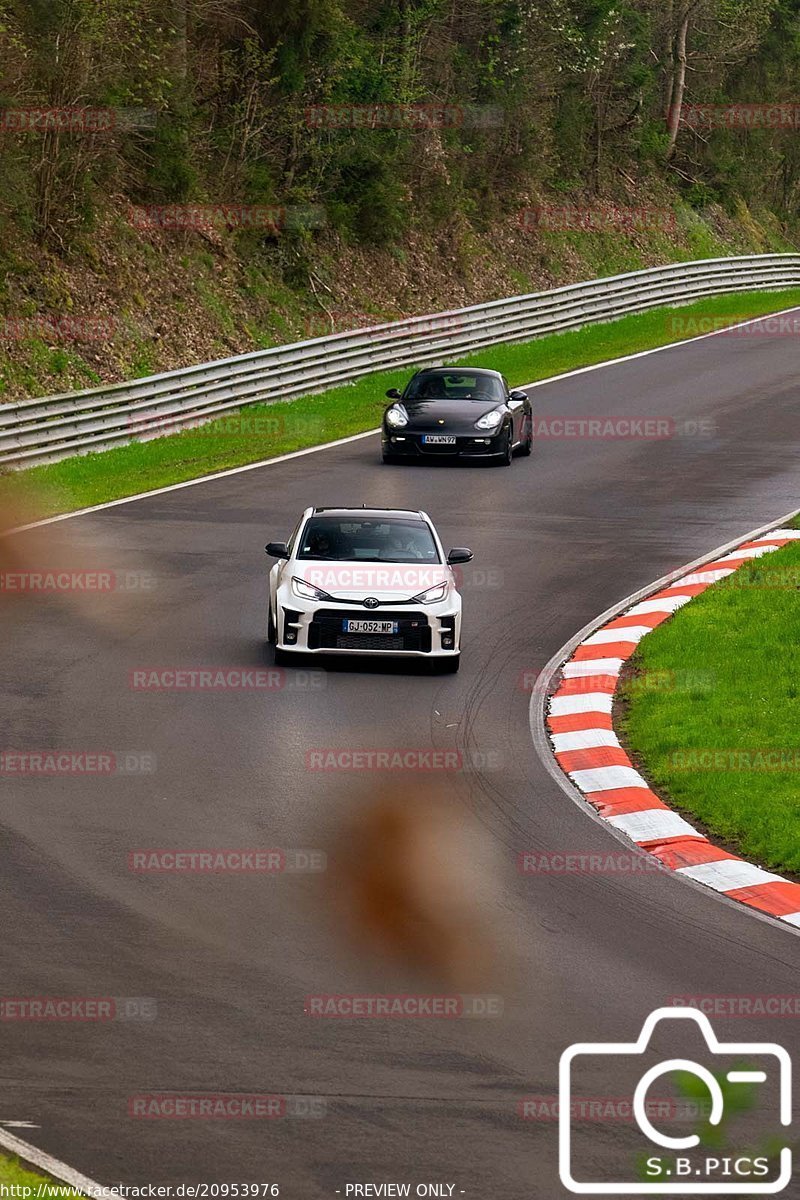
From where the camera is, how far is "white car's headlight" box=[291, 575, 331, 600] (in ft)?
52.2

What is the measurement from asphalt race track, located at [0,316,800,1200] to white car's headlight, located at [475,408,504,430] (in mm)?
6961

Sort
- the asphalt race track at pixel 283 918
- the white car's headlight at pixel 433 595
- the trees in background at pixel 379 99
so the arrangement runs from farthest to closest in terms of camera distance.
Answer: the trees in background at pixel 379 99 < the white car's headlight at pixel 433 595 < the asphalt race track at pixel 283 918

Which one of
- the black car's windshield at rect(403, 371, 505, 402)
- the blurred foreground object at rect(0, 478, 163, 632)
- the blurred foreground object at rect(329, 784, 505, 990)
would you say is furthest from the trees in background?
the blurred foreground object at rect(329, 784, 505, 990)

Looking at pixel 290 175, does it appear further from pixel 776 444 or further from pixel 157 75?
pixel 776 444

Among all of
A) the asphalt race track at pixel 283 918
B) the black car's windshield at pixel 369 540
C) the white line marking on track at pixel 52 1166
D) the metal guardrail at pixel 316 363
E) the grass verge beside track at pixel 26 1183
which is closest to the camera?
the grass verge beside track at pixel 26 1183

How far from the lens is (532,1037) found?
783 centimetres

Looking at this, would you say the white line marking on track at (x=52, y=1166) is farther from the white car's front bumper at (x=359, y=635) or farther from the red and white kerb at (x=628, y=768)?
the white car's front bumper at (x=359, y=635)

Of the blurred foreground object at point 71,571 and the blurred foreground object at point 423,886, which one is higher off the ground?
the blurred foreground object at point 423,886

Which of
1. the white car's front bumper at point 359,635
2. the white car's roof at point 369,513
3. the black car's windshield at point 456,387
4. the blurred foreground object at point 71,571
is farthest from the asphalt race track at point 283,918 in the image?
the black car's windshield at point 456,387

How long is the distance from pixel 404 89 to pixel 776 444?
2204 cm

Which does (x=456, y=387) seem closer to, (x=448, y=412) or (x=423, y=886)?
(x=448, y=412)

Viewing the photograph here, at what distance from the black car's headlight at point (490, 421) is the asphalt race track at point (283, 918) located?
6937 millimetres

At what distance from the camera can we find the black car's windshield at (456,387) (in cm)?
2944

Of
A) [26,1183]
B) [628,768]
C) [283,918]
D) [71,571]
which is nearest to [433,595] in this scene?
[628,768]
